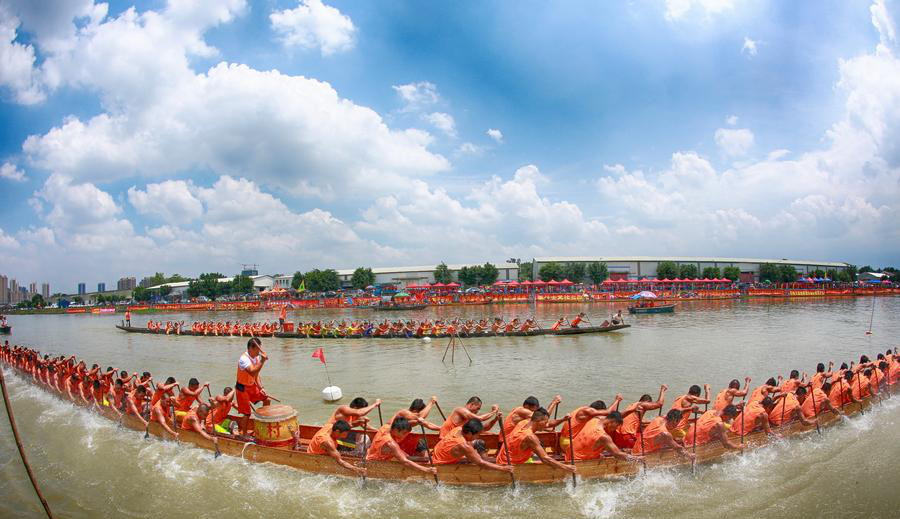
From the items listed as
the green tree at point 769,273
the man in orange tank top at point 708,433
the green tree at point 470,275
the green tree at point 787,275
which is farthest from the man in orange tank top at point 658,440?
the green tree at point 769,273

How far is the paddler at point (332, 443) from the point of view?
7845 millimetres

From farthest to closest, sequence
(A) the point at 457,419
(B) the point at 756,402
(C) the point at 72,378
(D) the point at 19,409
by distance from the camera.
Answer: (D) the point at 19,409
(C) the point at 72,378
(B) the point at 756,402
(A) the point at 457,419

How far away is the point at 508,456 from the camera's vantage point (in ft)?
25.0

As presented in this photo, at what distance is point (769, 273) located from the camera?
3511 inches

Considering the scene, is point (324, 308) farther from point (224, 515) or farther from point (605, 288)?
point (224, 515)

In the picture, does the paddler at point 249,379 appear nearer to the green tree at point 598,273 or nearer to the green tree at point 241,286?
the green tree at point 598,273

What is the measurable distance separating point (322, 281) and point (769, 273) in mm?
86412

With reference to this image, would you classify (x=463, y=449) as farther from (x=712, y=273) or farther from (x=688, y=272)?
(x=712, y=273)

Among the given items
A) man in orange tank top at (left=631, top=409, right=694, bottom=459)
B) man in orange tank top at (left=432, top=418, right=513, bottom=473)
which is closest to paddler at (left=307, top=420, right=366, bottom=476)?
man in orange tank top at (left=432, top=418, right=513, bottom=473)

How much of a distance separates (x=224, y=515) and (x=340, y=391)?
8.16 m

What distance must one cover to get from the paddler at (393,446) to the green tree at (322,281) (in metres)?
87.3

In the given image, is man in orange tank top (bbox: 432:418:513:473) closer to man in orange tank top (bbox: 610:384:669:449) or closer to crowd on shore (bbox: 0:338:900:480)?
crowd on shore (bbox: 0:338:900:480)

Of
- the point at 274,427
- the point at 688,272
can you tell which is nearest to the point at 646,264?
the point at 688,272

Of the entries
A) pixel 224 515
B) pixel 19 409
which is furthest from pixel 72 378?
pixel 224 515
